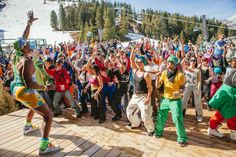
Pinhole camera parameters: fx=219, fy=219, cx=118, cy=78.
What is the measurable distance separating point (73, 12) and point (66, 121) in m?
92.2

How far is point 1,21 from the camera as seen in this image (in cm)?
9569

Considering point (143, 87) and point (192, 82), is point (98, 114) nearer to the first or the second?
point (143, 87)

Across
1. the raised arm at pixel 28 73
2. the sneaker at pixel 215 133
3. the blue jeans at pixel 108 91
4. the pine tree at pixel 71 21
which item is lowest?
the sneaker at pixel 215 133

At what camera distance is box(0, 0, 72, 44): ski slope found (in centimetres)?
7669

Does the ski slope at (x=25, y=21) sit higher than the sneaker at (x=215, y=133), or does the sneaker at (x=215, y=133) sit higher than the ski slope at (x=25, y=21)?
the ski slope at (x=25, y=21)

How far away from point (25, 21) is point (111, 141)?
106222mm

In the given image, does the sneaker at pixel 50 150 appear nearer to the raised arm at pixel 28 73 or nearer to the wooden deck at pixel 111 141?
the wooden deck at pixel 111 141

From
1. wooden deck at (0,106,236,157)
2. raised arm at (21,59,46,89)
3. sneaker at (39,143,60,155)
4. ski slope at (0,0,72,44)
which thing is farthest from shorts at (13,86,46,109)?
ski slope at (0,0,72,44)

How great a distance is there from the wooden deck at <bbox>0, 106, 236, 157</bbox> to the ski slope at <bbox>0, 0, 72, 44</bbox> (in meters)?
63.5

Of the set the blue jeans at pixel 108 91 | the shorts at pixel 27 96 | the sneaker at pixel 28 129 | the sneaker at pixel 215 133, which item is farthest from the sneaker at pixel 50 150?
the sneaker at pixel 215 133

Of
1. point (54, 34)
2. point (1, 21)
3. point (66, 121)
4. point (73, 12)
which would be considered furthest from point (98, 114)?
point (1, 21)

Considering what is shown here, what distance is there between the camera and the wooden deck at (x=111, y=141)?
415 centimetres

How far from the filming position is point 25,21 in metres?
98.6

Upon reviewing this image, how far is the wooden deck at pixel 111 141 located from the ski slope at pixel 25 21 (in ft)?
208
